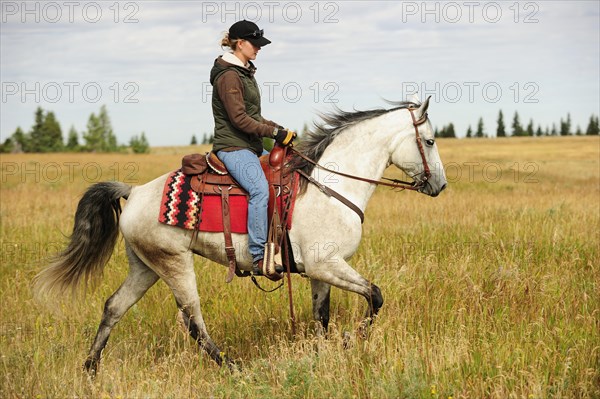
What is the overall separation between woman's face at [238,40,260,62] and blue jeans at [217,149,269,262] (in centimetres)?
88

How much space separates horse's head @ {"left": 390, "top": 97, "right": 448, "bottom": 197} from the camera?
235 inches

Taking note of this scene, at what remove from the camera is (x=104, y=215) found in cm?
652

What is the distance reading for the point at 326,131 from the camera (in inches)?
248

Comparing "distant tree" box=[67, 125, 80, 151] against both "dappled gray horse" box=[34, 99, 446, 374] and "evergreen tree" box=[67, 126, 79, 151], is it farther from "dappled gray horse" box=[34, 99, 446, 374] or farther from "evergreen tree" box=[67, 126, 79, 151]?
"dappled gray horse" box=[34, 99, 446, 374]

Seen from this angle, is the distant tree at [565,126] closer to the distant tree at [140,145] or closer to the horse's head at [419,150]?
the distant tree at [140,145]

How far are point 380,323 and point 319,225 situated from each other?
129cm

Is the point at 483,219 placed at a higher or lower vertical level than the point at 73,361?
higher

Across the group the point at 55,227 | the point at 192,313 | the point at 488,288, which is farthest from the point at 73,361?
the point at 55,227

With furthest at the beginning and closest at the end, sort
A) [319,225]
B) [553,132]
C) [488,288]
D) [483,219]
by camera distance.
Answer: [553,132] → [483,219] → [488,288] → [319,225]

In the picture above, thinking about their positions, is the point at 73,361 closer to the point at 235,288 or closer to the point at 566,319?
the point at 235,288

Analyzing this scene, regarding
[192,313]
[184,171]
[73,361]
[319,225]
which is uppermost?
[184,171]

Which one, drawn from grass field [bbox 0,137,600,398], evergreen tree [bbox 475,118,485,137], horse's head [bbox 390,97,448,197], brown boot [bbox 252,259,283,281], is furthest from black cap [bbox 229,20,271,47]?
evergreen tree [bbox 475,118,485,137]

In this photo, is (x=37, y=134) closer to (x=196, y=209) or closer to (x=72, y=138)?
(x=72, y=138)

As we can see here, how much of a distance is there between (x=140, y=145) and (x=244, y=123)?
4292 inches
